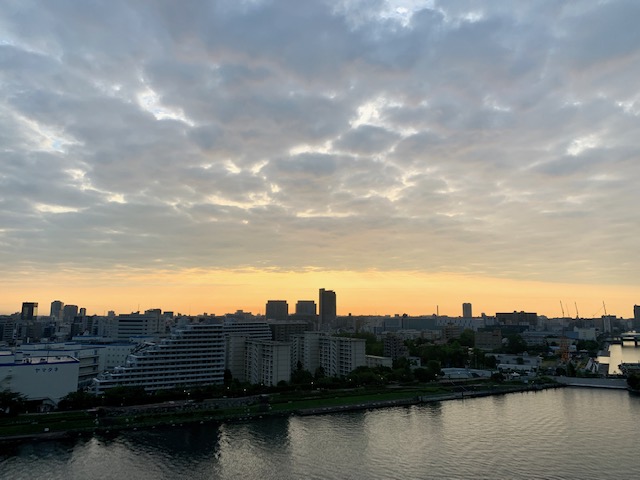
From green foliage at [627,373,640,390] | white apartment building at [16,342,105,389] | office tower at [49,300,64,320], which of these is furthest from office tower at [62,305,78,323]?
green foliage at [627,373,640,390]

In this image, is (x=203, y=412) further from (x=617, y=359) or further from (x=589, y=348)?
(x=589, y=348)

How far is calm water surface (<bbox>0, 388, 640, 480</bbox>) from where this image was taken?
899 inches

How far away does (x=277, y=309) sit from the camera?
157375mm

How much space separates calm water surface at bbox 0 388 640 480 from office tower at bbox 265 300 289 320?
12099 centimetres

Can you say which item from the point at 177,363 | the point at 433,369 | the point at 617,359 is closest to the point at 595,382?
the point at 433,369

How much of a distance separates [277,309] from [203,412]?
123 meters

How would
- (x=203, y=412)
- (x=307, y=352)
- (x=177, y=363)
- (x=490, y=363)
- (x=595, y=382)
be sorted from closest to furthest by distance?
(x=203, y=412) → (x=177, y=363) → (x=595, y=382) → (x=307, y=352) → (x=490, y=363)

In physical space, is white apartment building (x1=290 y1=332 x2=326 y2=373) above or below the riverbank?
above

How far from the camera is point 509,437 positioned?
96.4 feet

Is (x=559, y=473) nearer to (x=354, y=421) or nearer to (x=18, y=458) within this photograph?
(x=354, y=421)

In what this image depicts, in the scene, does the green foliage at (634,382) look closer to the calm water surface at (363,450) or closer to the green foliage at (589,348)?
the calm water surface at (363,450)

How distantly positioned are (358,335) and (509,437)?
6130cm

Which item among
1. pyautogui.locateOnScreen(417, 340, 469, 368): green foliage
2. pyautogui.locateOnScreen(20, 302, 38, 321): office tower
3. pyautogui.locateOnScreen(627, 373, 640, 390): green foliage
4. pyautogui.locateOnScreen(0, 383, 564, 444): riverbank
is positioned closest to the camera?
pyautogui.locateOnScreen(0, 383, 564, 444): riverbank

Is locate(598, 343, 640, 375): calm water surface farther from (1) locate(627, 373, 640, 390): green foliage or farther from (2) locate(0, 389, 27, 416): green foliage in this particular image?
(2) locate(0, 389, 27, 416): green foliage
